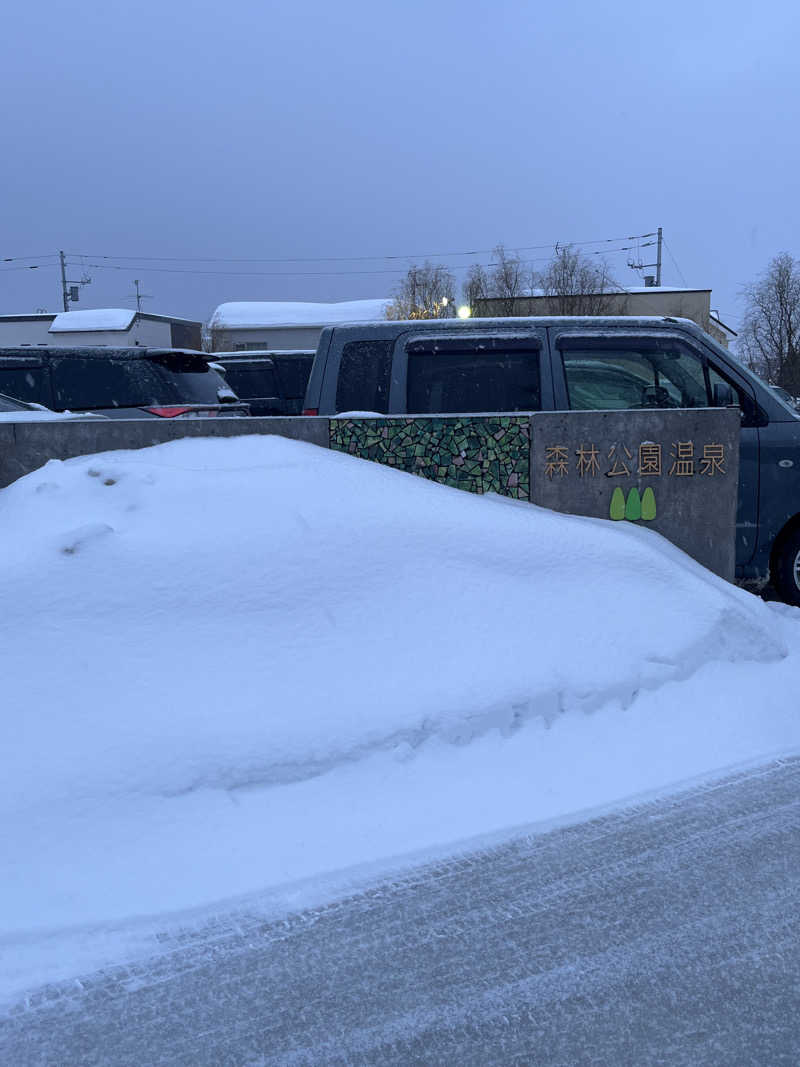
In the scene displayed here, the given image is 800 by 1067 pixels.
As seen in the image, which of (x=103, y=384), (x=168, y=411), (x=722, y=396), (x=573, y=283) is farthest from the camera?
(x=573, y=283)

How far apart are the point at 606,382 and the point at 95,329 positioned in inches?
1597

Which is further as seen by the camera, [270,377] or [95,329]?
[95,329]

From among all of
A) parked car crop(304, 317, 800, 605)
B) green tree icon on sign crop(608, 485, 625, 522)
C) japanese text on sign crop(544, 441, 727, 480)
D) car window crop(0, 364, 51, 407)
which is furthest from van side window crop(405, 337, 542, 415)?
car window crop(0, 364, 51, 407)

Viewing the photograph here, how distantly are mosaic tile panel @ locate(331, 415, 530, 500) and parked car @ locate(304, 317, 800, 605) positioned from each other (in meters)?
0.40

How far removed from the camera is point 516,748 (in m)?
3.83

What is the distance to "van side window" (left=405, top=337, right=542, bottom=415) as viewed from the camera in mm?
6344

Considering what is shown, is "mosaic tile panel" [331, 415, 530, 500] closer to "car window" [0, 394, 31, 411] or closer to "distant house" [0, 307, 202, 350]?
"car window" [0, 394, 31, 411]

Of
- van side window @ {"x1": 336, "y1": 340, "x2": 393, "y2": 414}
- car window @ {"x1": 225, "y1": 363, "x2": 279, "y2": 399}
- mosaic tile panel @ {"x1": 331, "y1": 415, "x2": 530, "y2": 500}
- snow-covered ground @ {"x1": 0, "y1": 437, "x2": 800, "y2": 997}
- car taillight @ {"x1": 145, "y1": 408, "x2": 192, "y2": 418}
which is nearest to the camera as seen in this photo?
snow-covered ground @ {"x1": 0, "y1": 437, "x2": 800, "y2": 997}

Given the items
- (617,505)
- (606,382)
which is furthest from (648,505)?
(606,382)

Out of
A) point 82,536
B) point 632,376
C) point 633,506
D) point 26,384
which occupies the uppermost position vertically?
point 26,384

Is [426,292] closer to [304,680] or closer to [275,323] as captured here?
[275,323]

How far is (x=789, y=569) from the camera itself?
21.0ft

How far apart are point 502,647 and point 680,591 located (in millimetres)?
1313

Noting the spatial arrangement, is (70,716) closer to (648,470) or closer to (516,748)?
(516,748)
